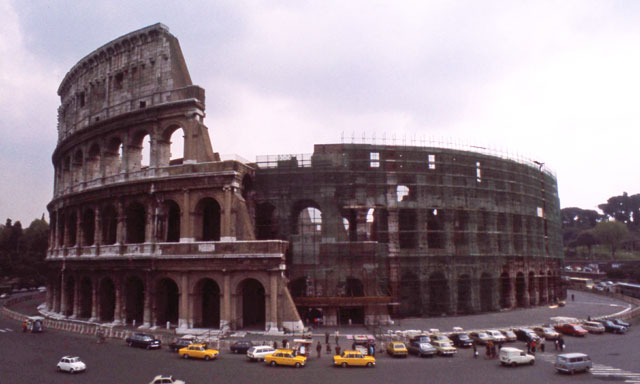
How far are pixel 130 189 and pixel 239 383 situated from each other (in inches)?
953

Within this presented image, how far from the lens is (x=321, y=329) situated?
118ft

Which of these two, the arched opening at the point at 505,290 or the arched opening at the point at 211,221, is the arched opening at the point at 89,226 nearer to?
the arched opening at the point at 211,221

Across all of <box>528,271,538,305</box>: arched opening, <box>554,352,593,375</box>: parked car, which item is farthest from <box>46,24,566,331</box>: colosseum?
<box>554,352,593,375</box>: parked car

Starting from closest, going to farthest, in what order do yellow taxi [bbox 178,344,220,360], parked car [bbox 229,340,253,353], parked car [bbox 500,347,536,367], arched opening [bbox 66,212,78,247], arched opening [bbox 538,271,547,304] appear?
parked car [bbox 500,347,536,367]
yellow taxi [bbox 178,344,220,360]
parked car [bbox 229,340,253,353]
arched opening [bbox 66,212,78,247]
arched opening [bbox 538,271,547,304]

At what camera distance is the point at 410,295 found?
4169cm

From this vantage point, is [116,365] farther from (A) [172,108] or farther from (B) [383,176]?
(B) [383,176]

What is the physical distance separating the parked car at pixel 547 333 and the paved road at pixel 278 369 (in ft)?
5.76

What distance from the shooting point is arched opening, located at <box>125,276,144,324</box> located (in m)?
39.3

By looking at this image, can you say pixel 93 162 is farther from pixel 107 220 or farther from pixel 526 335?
pixel 526 335

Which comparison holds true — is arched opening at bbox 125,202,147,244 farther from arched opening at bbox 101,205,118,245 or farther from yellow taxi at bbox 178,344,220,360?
yellow taxi at bbox 178,344,220,360

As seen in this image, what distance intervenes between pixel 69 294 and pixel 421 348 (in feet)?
117

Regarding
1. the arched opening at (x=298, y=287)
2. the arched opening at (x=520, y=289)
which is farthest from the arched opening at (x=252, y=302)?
the arched opening at (x=520, y=289)

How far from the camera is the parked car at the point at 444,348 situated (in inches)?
1079

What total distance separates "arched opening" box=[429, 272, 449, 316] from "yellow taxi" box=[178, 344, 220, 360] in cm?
2241
